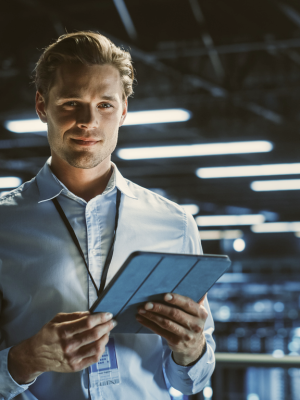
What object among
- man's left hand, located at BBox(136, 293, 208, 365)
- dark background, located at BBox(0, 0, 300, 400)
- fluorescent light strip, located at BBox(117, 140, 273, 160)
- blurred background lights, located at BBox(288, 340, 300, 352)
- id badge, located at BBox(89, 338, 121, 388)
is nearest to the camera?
man's left hand, located at BBox(136, 293, 208, 365)

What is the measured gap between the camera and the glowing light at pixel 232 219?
54.8ft

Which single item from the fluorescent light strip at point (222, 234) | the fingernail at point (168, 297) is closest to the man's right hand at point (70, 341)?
the fingernail at point (168, 297)

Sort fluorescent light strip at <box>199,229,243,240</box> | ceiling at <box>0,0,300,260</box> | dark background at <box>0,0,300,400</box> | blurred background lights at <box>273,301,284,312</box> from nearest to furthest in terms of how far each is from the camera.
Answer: dark background at <box>0,0,300,400</box>
ceiling at <box>0,0,300,260</box>
blurred background lights at <box>273,301,284,312</box>
fluorescent light strip at <box>199,229,243,240</box>

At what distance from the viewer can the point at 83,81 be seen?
1.37m

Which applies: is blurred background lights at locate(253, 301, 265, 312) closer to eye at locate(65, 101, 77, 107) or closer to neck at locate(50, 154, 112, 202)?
neck at locate(50, 154, 112, 202)

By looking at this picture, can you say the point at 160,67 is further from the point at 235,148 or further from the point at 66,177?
the point at 66,177

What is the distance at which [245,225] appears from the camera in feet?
58.6

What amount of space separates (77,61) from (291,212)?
15957 mm

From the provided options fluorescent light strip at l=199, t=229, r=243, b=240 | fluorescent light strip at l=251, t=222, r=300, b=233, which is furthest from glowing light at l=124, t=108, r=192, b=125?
fluorescent light strip at l=199, t=229, r=243, b=240

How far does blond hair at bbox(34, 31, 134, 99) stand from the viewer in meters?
1.39

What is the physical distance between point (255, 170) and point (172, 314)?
830 cm

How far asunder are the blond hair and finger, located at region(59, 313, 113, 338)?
2.30 feet

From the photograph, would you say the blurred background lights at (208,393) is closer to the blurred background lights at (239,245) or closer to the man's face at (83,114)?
the man's face at (83,114)

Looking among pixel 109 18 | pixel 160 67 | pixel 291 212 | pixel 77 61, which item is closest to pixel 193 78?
pixel 160 67
